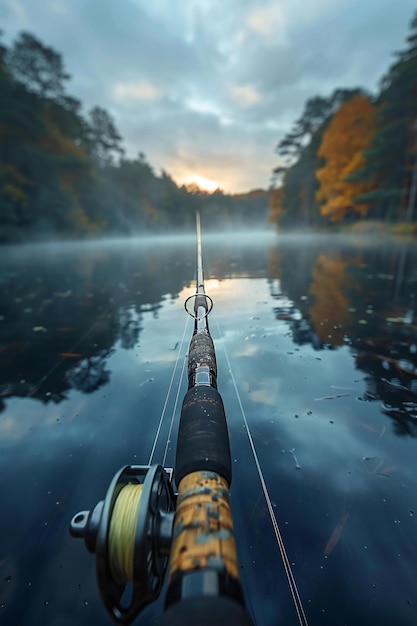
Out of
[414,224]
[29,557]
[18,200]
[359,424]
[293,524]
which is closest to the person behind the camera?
[29,557]

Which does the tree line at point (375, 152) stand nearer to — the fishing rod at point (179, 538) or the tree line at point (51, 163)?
the tree line at point (51, 163)

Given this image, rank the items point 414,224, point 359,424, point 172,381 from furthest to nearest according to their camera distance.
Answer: point 414,224, point 172,381, point 359,424

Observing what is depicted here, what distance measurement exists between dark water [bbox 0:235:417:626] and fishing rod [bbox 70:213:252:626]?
0.70 meters

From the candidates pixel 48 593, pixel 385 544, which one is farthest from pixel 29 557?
pixel 385 544

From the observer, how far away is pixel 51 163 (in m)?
38.9

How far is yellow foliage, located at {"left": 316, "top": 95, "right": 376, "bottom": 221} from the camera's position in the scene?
33469 mm

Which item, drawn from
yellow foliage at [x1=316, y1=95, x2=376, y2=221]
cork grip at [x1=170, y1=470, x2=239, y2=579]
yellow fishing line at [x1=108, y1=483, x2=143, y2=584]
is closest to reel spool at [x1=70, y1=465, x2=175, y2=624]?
yellow fishing line at [x1=108, y1=483, x2=143, y2=584]

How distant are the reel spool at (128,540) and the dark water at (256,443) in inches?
24.8

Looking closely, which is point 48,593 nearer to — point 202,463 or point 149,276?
point 202,463

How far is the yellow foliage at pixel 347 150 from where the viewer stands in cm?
3347

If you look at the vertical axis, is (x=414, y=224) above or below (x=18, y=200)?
below

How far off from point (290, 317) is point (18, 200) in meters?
37.3

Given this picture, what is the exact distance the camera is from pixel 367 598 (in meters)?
1.81

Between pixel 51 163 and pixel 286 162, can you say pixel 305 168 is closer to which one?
pixel 286 162
